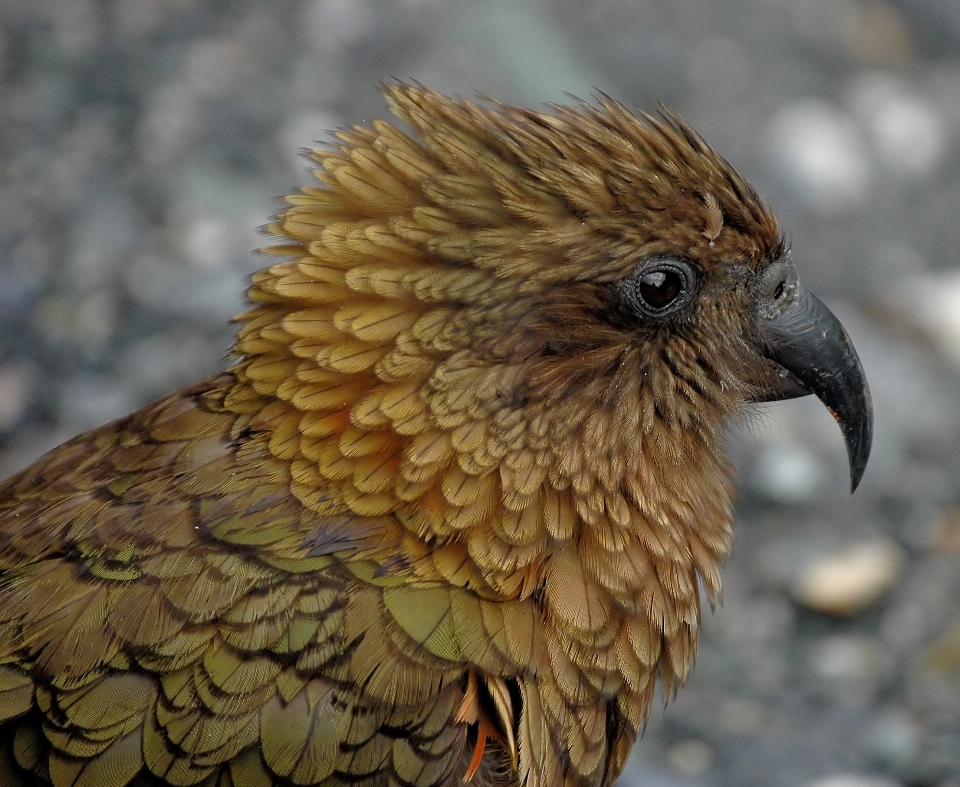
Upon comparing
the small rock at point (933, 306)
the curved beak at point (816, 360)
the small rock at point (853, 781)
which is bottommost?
the small rock at point (853, 781)

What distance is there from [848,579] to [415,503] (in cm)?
248

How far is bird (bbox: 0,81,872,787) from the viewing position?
236cm

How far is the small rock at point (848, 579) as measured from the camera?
4383mm

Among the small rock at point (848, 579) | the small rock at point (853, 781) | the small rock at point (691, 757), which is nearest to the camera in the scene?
the small rock at point (853, 781)

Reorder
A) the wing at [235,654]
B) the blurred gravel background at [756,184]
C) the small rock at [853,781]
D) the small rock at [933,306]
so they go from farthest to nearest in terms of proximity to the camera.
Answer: the small rock at [933,306] → the blurred gravel background at [756,184] → the small rock at [853,781] → the wing at [235,654]

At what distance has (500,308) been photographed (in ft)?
8.04

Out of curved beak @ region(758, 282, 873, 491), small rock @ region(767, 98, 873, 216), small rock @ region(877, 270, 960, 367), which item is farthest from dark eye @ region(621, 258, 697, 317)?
small rock @ region(767, 98, 873, 216)

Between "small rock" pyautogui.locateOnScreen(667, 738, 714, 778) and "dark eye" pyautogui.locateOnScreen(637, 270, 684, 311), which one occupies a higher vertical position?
"dark eye" pyautogui.locateOnScreen(637, 270, 684, 311)

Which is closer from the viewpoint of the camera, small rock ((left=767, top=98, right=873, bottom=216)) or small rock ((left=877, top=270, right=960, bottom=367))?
small rock ((left=877, top=270, right=960, bottom=367))

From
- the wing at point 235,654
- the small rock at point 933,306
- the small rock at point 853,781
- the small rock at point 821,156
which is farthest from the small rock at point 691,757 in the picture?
the small rock at point 821,156

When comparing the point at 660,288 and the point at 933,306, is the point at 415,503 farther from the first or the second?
the point at 933,306

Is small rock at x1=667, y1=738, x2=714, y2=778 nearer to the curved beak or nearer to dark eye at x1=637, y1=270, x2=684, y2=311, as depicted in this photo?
the curved beak

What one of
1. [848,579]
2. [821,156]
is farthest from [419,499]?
[821,156]

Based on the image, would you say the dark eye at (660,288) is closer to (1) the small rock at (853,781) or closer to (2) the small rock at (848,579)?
(1) the small rock at (853,781)
